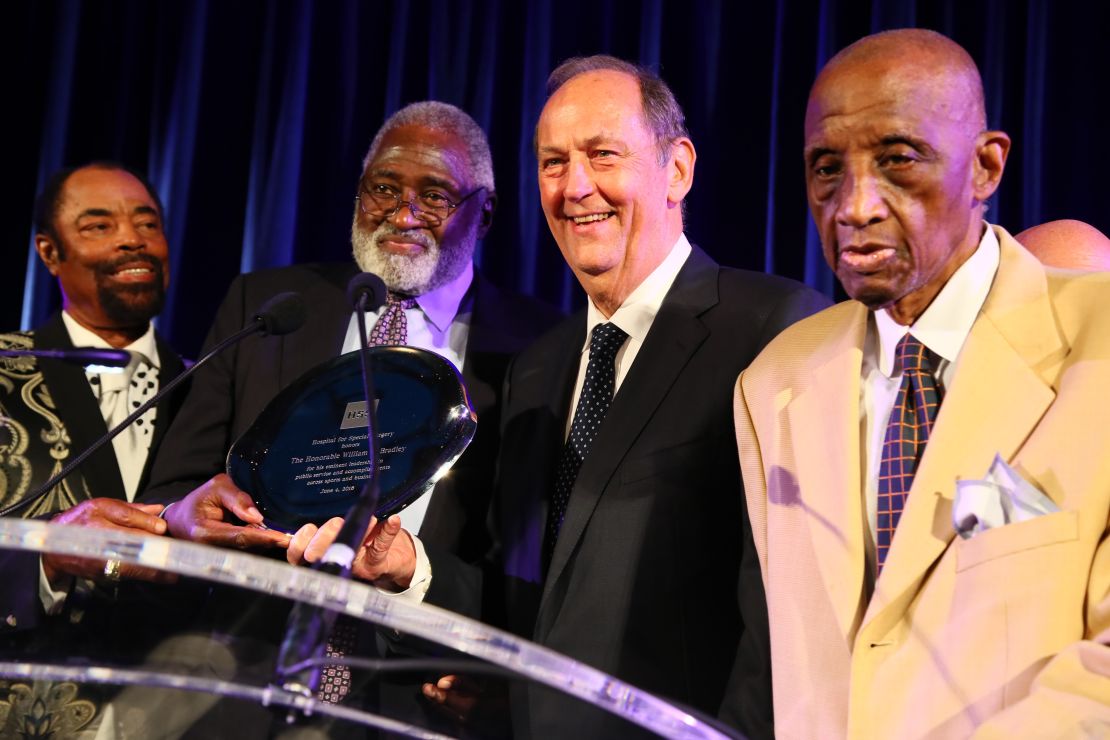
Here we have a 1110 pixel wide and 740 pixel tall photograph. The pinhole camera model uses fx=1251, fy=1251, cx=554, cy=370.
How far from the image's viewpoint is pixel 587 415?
2.39m

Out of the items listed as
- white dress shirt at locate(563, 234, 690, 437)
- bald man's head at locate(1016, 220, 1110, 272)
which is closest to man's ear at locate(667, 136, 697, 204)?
white dress shirt at locate(563, 234, 690, 437)

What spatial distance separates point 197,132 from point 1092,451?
11.6 ft

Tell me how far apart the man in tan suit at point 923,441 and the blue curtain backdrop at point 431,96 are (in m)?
1.63

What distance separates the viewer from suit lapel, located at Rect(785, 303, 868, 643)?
1684mm

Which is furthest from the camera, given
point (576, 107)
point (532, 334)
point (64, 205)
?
point (64, 205)

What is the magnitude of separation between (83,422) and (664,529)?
1664mm

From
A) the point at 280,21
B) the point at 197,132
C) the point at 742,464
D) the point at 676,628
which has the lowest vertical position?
the point at 676,628

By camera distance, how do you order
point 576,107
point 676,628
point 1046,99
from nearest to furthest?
point 676,628 < point 576,107 < point 1046,99

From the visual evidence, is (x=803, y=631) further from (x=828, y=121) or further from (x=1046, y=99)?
(x=1046, y=99)

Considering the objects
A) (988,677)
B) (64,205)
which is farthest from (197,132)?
(988,677)

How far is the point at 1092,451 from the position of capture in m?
1.48

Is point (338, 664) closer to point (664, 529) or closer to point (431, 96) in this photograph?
point (664, 529)

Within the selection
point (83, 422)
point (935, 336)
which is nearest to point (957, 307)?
point (935, 336)

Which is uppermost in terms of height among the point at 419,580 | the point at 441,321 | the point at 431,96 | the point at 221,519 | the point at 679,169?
the point at 431,96
